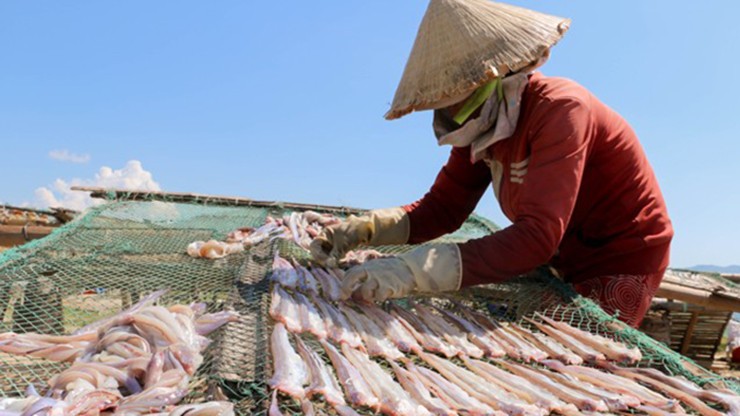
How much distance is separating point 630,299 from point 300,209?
220 inches

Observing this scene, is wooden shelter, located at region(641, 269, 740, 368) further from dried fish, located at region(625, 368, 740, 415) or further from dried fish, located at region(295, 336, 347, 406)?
dried fish, located at region(295, 336, 347, 406)

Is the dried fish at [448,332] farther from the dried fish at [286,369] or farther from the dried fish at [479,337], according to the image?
the dried fish at [286,369]

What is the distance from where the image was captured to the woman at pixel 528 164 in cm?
303

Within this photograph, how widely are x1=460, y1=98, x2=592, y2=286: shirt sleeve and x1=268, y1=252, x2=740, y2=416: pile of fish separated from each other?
37 cm

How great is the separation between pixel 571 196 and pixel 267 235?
305 cm

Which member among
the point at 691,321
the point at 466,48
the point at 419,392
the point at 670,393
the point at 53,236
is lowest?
the point at 691,321

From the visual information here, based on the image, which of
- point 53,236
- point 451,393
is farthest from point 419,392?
point 53,236

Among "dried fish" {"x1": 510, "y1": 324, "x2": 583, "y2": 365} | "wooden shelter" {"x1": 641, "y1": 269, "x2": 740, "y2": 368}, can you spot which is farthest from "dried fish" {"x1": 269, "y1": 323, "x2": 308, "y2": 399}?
"wooden shelter" {"x1": 641, "y1": 269, "x2": 740, "y2": 368}

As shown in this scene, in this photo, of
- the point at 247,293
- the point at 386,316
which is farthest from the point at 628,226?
the point at 247,293

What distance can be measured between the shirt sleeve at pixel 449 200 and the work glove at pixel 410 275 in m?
1.33

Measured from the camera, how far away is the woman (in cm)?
303

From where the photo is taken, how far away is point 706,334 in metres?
7.20

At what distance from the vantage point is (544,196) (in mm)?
2977

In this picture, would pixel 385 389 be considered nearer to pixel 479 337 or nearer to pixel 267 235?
pixel 479 337
